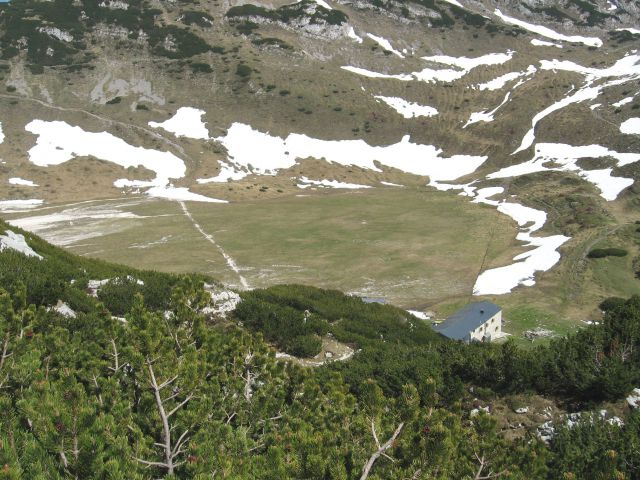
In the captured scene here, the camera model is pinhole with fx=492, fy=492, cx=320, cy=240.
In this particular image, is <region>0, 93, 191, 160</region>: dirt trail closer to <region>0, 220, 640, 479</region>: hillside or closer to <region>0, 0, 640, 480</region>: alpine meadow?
<region>0, 0, 640, 480</region>: alpine meadow

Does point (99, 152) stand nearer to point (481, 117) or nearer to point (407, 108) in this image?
point (407, 108)

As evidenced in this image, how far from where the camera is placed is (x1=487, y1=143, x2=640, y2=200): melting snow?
74.7 m

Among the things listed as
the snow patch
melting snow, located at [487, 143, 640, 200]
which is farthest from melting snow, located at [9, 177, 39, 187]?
the snow patch

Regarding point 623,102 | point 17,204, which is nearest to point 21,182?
point 17,204

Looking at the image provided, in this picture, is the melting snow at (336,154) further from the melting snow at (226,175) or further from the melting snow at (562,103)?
the melting snow at (562,103)

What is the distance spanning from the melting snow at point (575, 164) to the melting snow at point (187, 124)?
Result: 219ft

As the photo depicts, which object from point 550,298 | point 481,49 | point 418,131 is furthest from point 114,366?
point 481,49

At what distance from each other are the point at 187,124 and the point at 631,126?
318ft

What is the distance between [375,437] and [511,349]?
8.12 m

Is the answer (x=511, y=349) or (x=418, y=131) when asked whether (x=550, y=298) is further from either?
(x=418, y=131)

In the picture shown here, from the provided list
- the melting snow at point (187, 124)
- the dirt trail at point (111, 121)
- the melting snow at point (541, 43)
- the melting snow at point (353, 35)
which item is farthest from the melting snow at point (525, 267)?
the melting snow at point (541, 43)

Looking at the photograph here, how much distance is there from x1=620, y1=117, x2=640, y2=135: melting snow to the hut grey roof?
272 ft

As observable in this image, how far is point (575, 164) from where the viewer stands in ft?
295

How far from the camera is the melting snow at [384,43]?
552 feet
